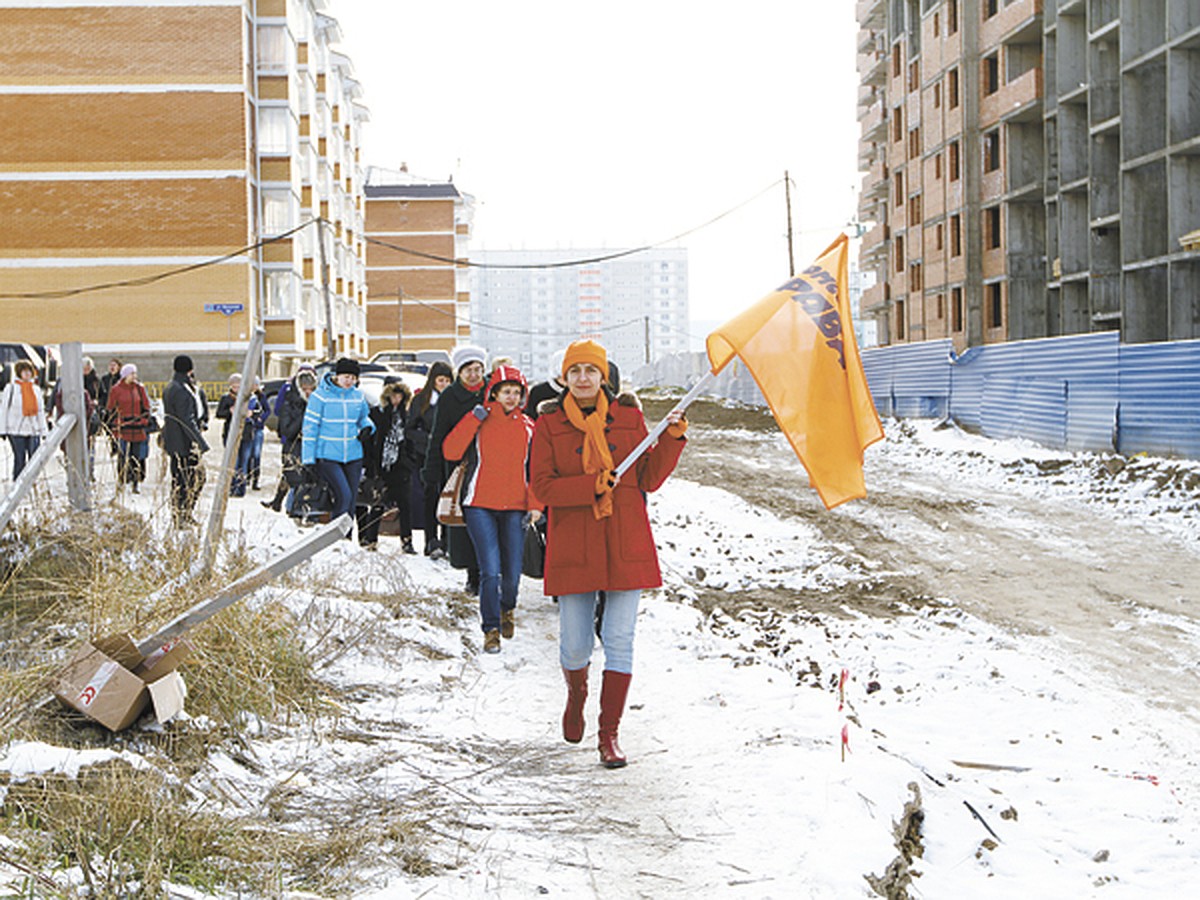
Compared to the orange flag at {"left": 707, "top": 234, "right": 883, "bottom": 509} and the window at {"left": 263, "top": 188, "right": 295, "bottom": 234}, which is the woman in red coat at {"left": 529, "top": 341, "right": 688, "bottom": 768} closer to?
the orange flag at {"left": 707, "top": 234, "right": 883, "bottom": 509}

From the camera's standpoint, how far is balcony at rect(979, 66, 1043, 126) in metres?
39.3

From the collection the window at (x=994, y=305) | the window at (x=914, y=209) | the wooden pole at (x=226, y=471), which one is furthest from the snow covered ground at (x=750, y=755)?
the window at (x=914, y=209)

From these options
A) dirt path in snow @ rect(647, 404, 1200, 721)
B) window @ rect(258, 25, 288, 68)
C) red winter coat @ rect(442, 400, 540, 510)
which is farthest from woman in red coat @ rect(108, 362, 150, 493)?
window @ rect(258, 25, 288, 68)

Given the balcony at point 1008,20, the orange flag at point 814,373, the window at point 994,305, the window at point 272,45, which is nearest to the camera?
the orange flag at point 814,373

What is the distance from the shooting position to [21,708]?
5.06m

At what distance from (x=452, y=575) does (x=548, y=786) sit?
5469 mm

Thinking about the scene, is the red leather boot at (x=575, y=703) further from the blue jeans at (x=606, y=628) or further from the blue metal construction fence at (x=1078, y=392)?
the blue metal construction fence at (x=1078, y=392)

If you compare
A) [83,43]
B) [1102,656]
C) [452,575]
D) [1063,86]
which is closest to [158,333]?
[83,43]

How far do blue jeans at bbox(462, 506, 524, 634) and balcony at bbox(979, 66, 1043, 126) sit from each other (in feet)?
117

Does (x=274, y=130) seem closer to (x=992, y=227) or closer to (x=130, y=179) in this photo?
(x=130, y=179)

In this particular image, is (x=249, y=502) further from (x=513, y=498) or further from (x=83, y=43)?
(x=83, y=43)

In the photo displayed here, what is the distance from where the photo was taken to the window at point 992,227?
43.5 metres

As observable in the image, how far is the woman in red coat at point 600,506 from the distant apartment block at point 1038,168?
89.8ft

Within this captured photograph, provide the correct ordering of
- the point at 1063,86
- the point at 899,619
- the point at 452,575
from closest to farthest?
the point at 899,619, the point at 452,575, the point at 1063,86
